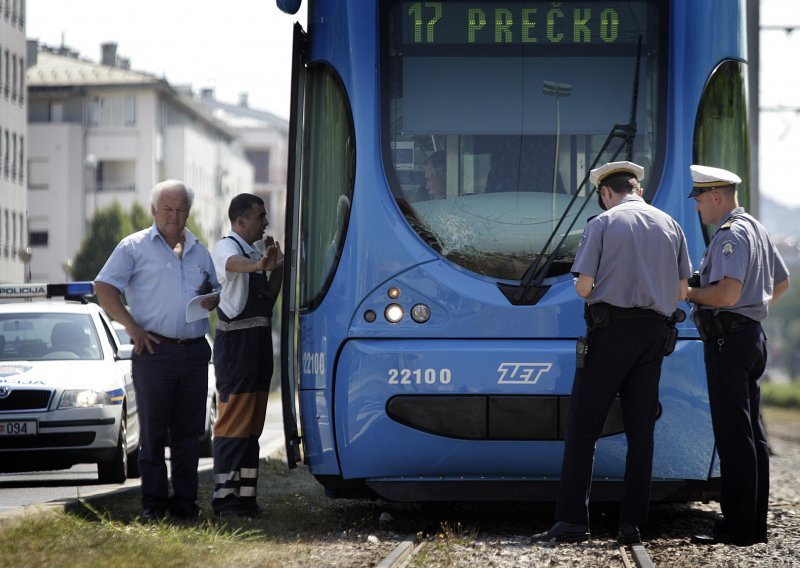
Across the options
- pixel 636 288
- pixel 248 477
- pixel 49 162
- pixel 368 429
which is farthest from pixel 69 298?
pixel 49 162

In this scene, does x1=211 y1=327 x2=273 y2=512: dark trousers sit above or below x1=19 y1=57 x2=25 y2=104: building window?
below

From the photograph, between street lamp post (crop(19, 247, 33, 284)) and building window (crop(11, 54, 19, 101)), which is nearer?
street lamp post (crop(19, 247, 33, 284))

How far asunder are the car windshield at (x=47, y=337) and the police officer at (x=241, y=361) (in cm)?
431

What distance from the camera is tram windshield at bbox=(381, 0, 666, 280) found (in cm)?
896

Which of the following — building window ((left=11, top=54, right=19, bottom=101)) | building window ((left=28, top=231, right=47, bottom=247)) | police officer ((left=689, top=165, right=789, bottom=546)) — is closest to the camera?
police officer ((left=689, top=165, right=789, bottom=546))

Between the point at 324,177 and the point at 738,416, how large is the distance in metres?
2.74

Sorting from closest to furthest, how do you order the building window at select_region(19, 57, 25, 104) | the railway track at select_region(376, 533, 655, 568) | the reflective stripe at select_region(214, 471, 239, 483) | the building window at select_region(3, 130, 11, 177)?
the railway track at select_region(376, 533, 655, 568), the reflective stripe at select_region(214, 471, 239, 483), the building window at select_region(3, 130, 11, 177), the building window at select_region(19, 57, 25, 104)

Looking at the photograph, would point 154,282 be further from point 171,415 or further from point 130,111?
point 130,111

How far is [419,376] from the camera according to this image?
347 inches

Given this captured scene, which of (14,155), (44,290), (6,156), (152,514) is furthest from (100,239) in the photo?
(152,514)

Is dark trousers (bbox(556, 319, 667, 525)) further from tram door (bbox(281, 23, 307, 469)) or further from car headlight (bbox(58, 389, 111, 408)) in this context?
car headlight (bbox(58, 389, 111, 408))

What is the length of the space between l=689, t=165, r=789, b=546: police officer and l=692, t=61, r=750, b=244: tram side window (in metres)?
0.83

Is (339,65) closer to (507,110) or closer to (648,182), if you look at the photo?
(507,110)

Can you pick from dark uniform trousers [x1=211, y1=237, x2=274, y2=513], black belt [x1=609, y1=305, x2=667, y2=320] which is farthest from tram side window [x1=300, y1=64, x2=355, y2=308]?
black belt [x1=609, y1=305, x2=667, y2=320]
